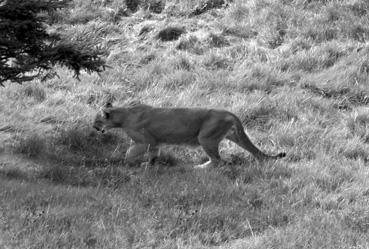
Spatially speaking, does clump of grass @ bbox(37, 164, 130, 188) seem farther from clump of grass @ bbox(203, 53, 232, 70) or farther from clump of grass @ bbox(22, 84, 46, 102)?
clump of grass @ bbox(203, 53, 232, 70)

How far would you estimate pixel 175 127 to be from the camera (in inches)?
Answer: 417

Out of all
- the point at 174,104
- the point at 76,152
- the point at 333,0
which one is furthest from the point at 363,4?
the point at 76,152

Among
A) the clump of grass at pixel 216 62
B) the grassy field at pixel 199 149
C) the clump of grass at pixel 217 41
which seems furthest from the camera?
the clump of grass at pixel 217 41

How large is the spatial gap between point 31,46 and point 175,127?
246 cm

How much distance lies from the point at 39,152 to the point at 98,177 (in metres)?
1.29

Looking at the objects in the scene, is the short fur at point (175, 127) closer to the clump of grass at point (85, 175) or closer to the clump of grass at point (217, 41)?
the clump of grass at point (85, 175)

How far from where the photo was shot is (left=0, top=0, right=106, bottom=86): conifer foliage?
1007 centimetres

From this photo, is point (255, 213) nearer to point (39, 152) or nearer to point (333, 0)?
point (39, 152)

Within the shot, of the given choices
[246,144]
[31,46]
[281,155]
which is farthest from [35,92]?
[281,155]

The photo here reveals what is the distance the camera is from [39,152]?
10.1 meters

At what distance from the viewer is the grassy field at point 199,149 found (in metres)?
7.55

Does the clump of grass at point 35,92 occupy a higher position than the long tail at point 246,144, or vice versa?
the long tail at point 246,144

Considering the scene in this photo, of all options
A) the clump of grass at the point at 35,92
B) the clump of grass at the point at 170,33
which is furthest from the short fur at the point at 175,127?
the clump of grass at the point at 170,33

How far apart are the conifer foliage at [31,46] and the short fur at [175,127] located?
930mm
